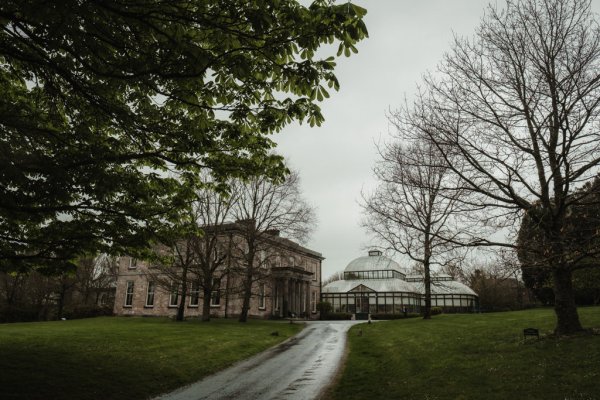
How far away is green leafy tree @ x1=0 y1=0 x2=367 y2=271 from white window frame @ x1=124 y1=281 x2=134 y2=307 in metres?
39.0

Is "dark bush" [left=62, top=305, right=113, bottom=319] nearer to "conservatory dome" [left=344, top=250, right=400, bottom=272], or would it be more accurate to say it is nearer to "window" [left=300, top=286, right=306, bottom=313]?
"window" [left=300, top=286, right=306, bottom=313]

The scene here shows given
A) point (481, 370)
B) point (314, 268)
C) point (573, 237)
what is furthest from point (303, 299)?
point (573, 237)

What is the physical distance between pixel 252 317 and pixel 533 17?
121 feet

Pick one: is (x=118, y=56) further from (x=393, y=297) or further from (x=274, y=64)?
(x=393, y=297)

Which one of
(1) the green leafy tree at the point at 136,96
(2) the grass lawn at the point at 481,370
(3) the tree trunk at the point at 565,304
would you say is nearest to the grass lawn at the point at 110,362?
(1) the green leafy tree at the point at 136,96

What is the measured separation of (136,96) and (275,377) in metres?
10.3

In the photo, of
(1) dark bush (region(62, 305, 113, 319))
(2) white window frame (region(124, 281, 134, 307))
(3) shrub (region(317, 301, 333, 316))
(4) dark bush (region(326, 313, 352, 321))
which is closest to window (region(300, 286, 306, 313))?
(3) shrub (region(317, 301, 333, 316))

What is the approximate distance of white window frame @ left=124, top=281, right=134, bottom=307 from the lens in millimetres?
46556

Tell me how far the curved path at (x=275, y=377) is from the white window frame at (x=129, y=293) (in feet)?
105

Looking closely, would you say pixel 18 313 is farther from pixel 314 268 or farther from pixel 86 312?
pixel 314 268

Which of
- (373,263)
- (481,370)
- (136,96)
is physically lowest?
(481,370)

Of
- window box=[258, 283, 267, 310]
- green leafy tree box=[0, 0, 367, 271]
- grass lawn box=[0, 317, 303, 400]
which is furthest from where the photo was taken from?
window box=[258, 283, 267, 310]

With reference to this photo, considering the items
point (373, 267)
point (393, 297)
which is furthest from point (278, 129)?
point (373, 267)

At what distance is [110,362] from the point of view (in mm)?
13594
